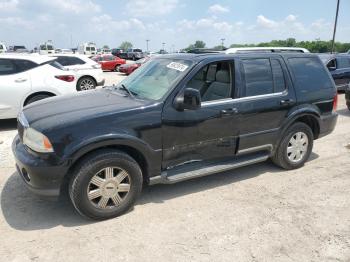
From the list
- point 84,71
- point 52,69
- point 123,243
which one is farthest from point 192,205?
point 84,71

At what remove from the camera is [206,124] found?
13.1ft

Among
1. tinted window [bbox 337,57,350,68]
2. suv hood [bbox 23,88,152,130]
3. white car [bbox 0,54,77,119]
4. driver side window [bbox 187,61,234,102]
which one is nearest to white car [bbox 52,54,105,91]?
white car [bbox 0,54,77,119]

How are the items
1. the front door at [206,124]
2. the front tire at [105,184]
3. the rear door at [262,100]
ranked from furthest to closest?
the rear door at [262,100]
the front door at [206,124]
the front tire at [105,184]

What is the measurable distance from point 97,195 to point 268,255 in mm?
1811

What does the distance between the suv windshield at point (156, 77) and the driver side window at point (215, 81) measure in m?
0.24

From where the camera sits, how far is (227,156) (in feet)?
14.3

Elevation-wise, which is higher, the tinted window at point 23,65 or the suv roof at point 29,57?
the suv roof at point 29,57

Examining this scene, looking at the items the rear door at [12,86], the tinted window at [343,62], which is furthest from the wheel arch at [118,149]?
the tinted window at [343,62]

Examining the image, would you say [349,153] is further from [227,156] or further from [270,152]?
[227,156]

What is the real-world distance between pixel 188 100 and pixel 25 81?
4.93 meters

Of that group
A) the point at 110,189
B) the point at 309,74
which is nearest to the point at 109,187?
the point at 110,189

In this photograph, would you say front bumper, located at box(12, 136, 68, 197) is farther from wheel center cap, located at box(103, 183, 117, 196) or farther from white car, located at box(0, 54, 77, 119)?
white car, located at box(0, 54, 77, 119)

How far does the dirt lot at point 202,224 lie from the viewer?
3061 mm

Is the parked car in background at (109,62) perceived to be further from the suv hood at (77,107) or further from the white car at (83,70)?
the suv hood at (77,107)
